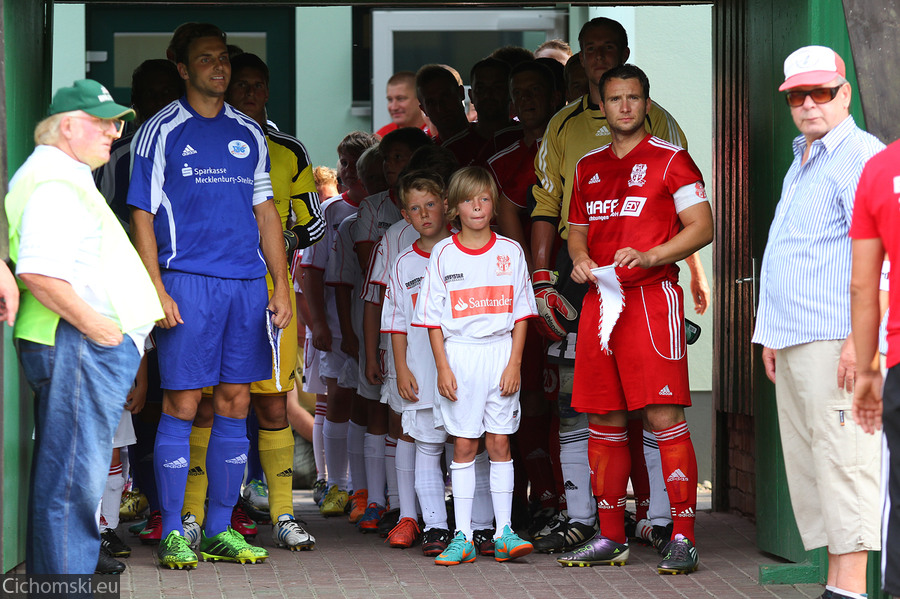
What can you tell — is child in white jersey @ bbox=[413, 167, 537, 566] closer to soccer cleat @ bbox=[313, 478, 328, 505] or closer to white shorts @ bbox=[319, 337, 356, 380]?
white shorts @ bbox=[319, 337, 356, 380]

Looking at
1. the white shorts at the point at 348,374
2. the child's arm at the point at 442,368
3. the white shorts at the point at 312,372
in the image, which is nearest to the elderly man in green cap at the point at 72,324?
the child's arm at the point at 442,368

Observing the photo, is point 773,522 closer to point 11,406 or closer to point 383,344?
point 383,344

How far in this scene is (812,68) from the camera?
4332 mm

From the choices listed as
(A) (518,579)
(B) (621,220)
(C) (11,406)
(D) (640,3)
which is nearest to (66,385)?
(C) (11,406)

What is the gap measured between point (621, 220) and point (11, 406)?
2738 millimetres

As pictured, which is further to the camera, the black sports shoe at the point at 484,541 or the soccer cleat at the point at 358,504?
the soccer cleat at the point at 358,504

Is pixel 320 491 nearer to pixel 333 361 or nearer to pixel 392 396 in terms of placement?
pixel 333 361

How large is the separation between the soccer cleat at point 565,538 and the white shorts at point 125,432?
2015mm

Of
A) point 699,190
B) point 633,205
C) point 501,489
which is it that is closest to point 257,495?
point 501,489

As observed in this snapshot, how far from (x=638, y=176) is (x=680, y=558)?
66.7 inches

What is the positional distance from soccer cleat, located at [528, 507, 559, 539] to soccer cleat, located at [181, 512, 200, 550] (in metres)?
1.68

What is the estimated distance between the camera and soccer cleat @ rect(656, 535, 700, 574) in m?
5.35

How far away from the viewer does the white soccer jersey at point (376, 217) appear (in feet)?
22.8

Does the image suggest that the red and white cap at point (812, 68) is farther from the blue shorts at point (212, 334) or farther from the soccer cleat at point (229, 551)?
the soccer cleat at point (229, 551)
